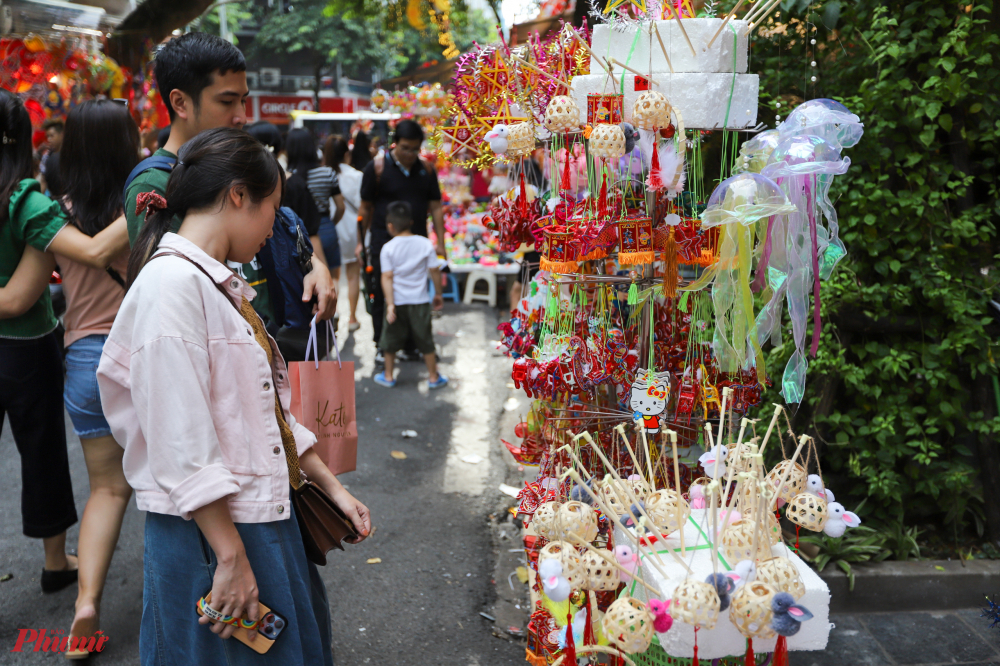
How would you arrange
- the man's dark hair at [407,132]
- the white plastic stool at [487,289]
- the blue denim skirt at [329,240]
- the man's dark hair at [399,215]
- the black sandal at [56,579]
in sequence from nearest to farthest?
the black sandal at [56,579] < the man's dark hair at [399,215] < the man's dark hair at [407,132] < the blue denim skirt at [329,240] < the white plastic stool at [487,289]

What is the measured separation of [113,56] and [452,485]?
209 inches

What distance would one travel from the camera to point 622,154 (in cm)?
221

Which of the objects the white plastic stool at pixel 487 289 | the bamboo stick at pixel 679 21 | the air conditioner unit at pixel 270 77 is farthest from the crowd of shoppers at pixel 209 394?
the air conditioner unit at pixel 270 77

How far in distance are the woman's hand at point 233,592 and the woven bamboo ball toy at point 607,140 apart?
4.56ft

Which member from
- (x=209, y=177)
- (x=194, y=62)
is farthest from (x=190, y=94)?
(x=209, y=177)

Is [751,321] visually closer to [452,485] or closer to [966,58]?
[966,58]

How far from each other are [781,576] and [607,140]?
1.22 m

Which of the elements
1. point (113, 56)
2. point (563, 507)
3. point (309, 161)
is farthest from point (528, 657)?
point (113, 56)

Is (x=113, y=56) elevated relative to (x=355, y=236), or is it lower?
elevated

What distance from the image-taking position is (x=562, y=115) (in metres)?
2.29

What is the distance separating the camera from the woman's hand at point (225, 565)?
1509mm

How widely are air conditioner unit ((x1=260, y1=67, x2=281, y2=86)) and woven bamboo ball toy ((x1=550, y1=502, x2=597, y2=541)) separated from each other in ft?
110

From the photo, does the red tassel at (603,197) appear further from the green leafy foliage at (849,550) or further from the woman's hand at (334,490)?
the green leafy foliage at (849,550)

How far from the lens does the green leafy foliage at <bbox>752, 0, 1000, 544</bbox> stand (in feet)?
9.80
